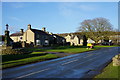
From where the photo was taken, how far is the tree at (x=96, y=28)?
241 feet

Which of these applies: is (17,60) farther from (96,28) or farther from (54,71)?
(96,28)

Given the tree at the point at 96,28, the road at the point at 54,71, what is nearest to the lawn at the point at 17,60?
the road at the point at 54,71

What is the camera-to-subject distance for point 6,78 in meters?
8.63

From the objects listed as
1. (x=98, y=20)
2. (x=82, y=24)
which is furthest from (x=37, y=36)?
(x=98, y=20)

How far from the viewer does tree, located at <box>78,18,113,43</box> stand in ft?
241

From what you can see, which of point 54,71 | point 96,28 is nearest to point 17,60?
point 54,71

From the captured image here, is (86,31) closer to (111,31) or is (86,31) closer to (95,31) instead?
(95,31)

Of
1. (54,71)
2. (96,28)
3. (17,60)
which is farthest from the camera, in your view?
(96,28)

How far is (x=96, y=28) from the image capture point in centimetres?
7562

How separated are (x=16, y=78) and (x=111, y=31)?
235 feet

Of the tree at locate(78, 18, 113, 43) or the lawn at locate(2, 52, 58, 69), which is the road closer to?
the lawn at locate(2, 52, 58, 69)

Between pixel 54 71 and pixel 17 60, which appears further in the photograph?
pixel 17 60

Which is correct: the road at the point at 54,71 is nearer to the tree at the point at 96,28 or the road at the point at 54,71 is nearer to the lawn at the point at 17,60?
the lawn at the point at 17,60

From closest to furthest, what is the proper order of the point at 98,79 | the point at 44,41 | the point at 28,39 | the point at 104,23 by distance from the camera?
the point at 98,79 < the point at 28,39 < the point at 44,41 < the point at 104,23
